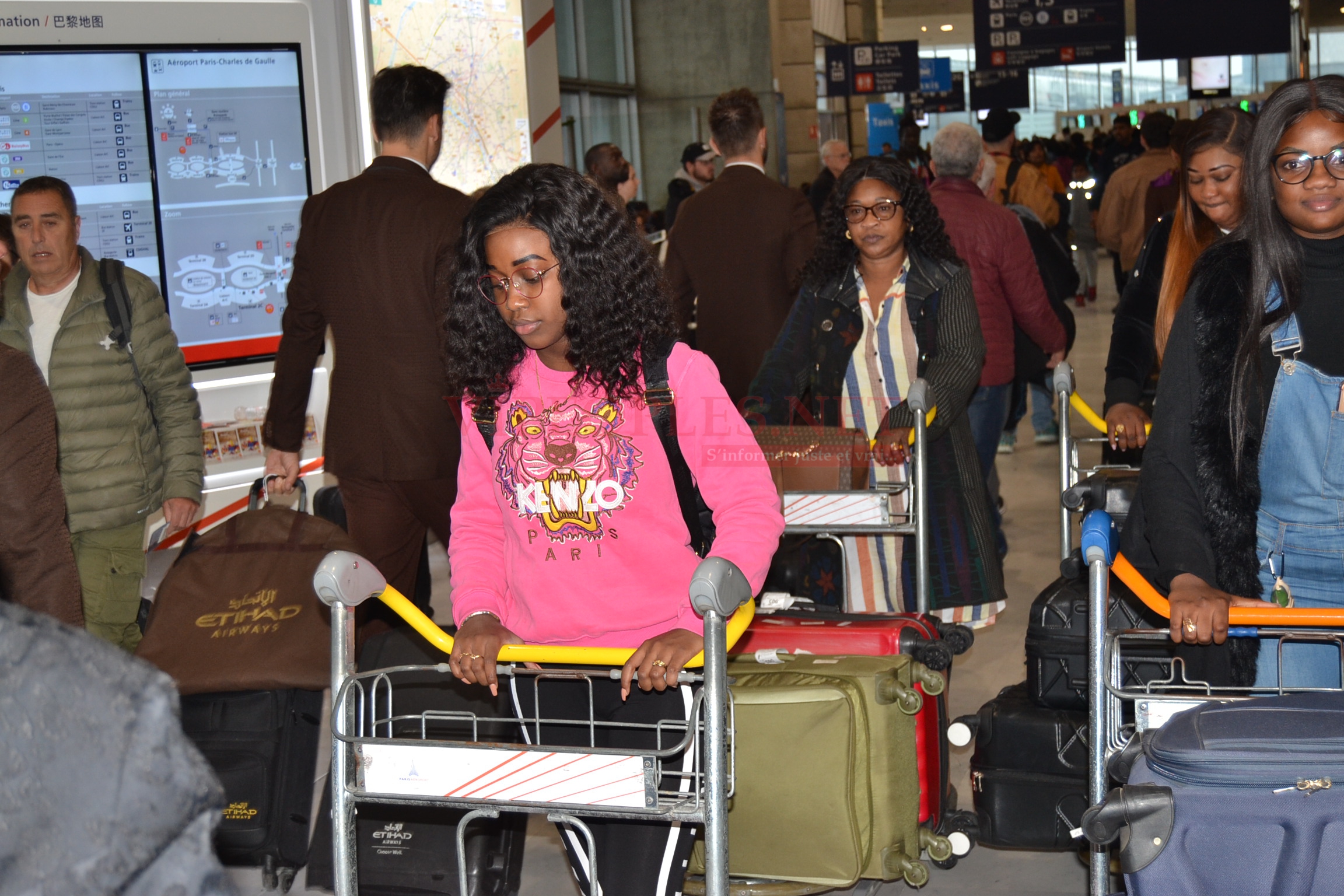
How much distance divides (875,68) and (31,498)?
21426mm

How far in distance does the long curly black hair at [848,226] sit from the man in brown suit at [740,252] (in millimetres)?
1375

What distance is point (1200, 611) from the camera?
7.05 feet

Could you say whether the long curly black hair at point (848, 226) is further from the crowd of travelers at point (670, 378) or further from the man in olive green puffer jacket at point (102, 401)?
the man in olive green puffer jacket at point (102, 401)

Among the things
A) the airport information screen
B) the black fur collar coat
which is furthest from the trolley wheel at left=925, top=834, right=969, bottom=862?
the airport information screen

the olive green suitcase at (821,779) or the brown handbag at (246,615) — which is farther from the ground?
the brown handbag at (246,615)

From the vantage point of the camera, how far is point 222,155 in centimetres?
556

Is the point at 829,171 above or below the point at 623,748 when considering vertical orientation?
above

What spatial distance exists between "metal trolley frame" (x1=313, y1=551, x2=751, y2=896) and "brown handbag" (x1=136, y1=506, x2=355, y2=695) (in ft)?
3.68

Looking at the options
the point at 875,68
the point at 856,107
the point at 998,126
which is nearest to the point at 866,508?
the point at 998,126

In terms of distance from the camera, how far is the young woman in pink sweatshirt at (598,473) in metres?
2.24

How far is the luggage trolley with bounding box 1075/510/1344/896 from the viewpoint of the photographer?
6.84 ft

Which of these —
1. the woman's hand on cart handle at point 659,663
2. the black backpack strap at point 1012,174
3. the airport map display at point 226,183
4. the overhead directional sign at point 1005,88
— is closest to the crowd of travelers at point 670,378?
the woman's hand on cart handle at point 659,663

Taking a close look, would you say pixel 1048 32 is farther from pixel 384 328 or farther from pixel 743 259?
pixel 384 328

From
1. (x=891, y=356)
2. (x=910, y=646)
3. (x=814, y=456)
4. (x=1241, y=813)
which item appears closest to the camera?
(x=1241, y=813)
